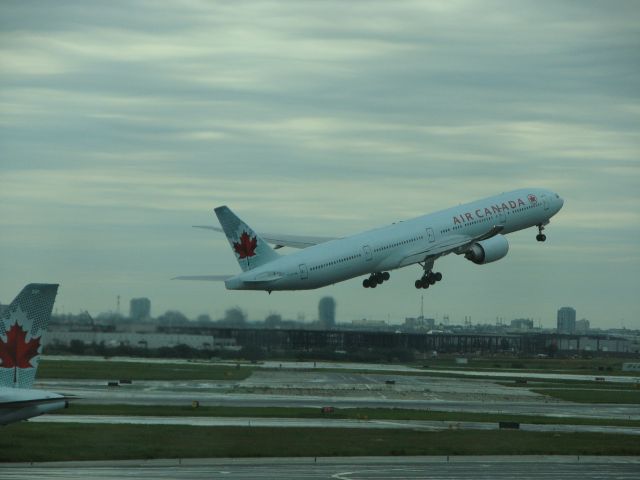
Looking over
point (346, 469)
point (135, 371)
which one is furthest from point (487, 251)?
point (135, 371)

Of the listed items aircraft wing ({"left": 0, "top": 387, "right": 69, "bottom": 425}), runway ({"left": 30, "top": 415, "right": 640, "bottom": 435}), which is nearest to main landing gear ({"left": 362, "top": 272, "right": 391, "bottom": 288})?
runway ({"left": 30, "top": 415, "right": 640, "bottom": 435})

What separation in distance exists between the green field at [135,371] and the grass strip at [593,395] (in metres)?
37.0

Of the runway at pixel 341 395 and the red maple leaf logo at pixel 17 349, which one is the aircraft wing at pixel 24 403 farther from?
the runway at pixel 341 395

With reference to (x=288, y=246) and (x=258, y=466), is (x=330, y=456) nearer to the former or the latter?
(x=258, y=466)

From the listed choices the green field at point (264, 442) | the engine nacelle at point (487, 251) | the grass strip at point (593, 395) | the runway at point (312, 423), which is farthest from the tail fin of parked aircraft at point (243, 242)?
the grass strip at point (593, 395)

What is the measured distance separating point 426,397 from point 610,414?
21.3 metres

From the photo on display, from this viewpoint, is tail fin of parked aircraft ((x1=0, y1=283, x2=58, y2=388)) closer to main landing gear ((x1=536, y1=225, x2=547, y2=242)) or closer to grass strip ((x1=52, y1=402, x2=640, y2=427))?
grass strip ((x1=52, y1=402, x2=640, y2=427))

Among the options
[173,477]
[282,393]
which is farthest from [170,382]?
[173,477]

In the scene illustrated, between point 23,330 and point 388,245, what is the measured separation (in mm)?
49704

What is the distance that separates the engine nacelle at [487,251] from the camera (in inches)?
4178

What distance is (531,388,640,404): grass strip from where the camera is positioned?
12712 cm

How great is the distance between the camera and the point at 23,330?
54719 millimetres

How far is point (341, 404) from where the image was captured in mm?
111000

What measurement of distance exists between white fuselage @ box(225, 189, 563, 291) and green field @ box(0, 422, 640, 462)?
1375 centimetres
